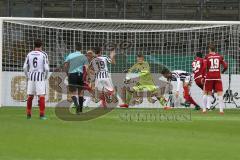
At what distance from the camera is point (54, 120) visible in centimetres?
1502

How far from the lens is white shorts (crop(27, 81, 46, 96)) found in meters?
15.6

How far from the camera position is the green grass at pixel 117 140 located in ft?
28.9

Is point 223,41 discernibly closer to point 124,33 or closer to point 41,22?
point 124,33

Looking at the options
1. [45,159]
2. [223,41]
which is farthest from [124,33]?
[45,159]

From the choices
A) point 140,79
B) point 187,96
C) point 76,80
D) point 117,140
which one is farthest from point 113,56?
point 117,140

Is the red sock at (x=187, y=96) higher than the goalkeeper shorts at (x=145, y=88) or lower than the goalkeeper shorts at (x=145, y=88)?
lower

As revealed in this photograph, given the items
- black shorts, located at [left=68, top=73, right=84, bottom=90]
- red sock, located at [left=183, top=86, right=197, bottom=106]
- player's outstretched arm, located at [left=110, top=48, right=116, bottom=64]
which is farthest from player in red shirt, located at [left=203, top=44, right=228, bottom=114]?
black shorts, located at [left=68, top=73, right=84, bottom=90]

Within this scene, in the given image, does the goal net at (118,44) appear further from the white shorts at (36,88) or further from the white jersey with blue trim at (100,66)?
the white shorts at (36,88)

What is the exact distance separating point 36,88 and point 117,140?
5.39 meters

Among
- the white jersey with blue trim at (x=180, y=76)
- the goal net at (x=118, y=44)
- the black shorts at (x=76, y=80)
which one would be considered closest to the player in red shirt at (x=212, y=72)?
the goal net at (x=118, y=44)

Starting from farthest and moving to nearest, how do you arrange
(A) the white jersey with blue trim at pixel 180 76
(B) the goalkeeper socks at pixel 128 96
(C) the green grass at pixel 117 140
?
(A) the white jersey with blue trim at pixel 180 76 < (B) the goalkeeper socks at pixel 128 96 < (C) the green grass at pixel 117 140

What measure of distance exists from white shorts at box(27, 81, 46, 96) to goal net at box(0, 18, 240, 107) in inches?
234

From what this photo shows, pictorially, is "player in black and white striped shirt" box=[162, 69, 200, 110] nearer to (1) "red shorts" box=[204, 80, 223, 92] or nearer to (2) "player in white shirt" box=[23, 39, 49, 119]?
(1) "red shorts" box=[204, 80, 223, 92]

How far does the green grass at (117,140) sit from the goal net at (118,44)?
24.4 feet
